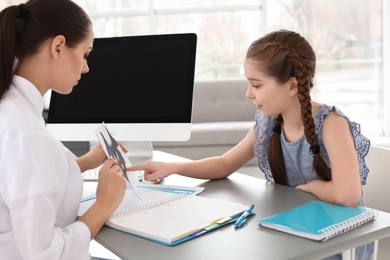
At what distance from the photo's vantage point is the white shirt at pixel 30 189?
0.96 metres

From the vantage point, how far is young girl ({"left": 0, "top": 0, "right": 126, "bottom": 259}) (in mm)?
970

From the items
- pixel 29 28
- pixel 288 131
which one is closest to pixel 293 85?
pixel 288 131

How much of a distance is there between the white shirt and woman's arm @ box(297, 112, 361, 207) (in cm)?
64

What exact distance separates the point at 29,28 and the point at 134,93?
78 cm

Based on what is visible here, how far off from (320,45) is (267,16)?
0.71 metres

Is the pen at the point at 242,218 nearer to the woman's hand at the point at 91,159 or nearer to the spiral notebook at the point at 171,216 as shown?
the spiral notebook at the point at 171,216

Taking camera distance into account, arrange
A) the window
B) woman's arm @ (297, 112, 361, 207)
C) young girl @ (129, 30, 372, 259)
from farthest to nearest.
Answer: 1. the window
2. young girl @ (129, 30, 372, 259)
3. woman's arm @ (297, 112, 361, 207)

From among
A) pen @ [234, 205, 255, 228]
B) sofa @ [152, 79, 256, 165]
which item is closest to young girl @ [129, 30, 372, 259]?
pen @ [234, 205, 255, 228]

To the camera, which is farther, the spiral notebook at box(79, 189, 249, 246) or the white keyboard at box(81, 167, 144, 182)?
the white keyboard at box(81, 167, 144, 182)

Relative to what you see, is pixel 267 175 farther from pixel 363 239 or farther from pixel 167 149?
pixel 167 149

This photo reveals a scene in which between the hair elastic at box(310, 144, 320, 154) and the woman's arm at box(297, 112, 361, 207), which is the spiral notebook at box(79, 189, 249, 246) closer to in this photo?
the woman's arm at box(297, 112, 361, 207)

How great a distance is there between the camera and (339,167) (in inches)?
54.8

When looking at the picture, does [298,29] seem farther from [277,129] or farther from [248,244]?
[248,244]

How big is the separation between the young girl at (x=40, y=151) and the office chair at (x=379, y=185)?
0.86 meters
